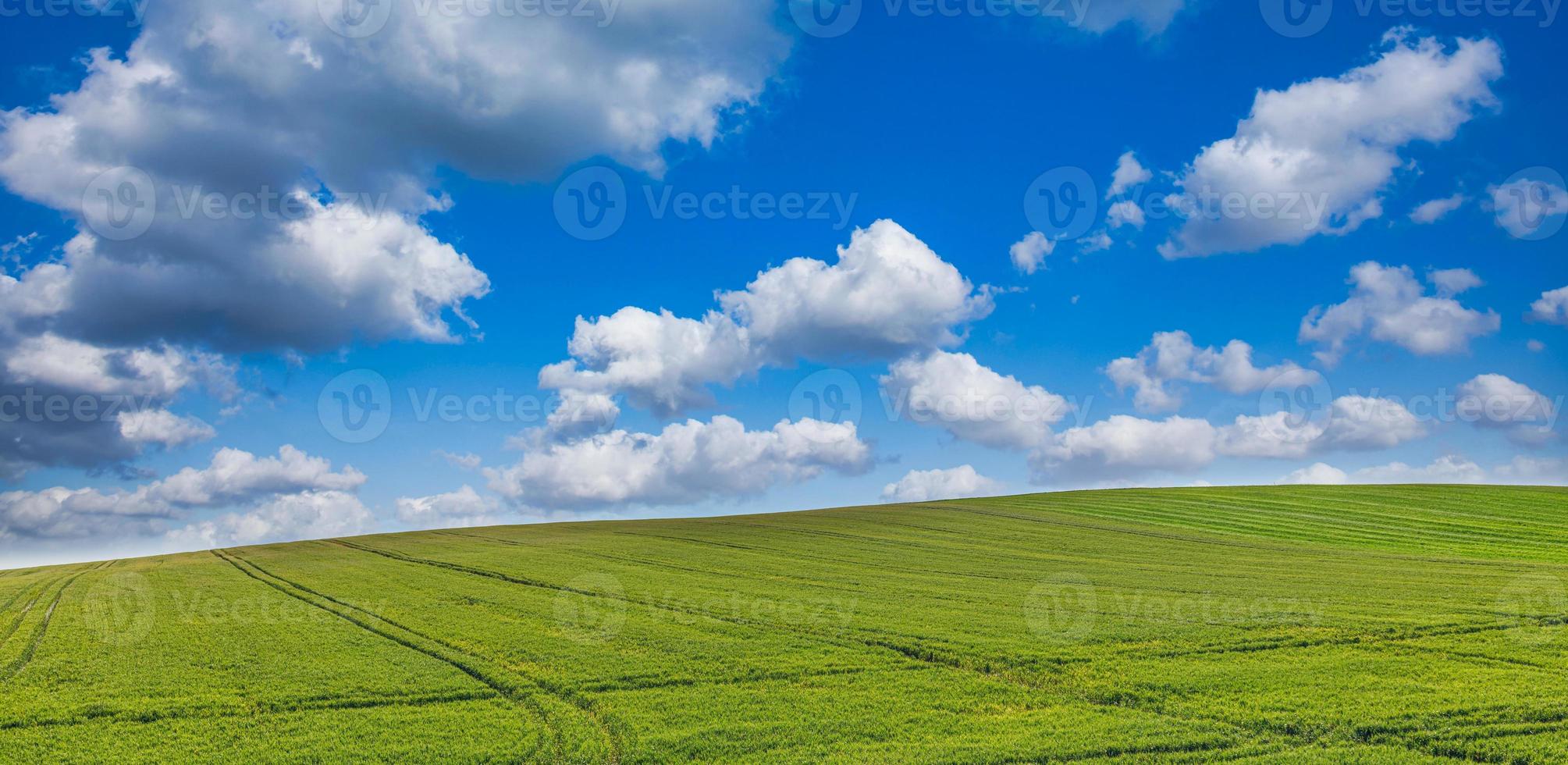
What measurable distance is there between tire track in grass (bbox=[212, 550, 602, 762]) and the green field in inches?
4.7

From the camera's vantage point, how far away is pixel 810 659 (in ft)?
77.9

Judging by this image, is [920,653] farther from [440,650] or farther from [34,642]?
[34,642]

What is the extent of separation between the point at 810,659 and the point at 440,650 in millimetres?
11003

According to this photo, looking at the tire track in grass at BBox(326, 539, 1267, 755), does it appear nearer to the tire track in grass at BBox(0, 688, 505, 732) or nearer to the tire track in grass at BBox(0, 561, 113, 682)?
the tire track in grass at BBox(0, 688, 505, 732)

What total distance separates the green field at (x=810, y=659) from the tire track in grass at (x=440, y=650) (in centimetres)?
12

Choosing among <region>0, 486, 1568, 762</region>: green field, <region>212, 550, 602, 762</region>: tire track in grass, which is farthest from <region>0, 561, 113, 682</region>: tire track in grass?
<region>212, 550, 602, 762</region>: tire track in grass

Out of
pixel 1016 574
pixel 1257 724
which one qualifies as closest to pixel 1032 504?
pixel 1016 574

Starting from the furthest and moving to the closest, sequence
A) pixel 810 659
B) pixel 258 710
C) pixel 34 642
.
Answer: pixel 34 642, pixel 810 659, pixel 258 710

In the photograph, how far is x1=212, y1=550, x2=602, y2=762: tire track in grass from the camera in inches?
739

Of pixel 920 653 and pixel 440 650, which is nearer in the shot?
pixel 920 653

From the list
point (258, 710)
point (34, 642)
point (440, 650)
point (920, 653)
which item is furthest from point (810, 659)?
point (34, 642)

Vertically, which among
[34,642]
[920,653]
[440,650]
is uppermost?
[34,642]

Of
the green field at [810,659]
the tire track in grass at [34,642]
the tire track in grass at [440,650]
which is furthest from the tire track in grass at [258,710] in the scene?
the tire track in grass at [34,642]

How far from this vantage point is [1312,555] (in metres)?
48.9
